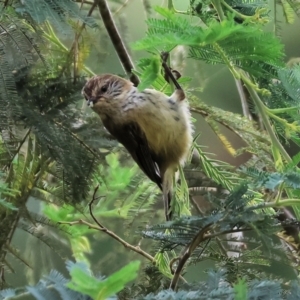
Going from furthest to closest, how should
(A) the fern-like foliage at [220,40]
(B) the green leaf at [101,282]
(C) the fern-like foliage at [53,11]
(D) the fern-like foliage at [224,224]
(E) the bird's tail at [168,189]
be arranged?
1. (E) the bird's tail at [168,189]
2. (C) the fern-like foliage at [53,11]
3. (D) the fern-like foliage at [224,224]
4. (A) the fern-like foliage at [220,40]
5. (B) the green leaf at [101,282]

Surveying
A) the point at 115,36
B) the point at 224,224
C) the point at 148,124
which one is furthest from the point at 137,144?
the point at 224,224

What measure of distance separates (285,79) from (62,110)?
52 cm

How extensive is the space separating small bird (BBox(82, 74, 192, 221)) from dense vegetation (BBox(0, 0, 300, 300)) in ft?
0.14

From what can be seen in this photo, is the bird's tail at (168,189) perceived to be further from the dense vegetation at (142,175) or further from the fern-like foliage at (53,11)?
the fern-like foliage at (53,11)

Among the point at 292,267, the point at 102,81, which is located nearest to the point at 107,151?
the point at 102,81

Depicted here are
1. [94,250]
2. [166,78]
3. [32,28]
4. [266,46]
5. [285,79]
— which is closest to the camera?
[266,46]

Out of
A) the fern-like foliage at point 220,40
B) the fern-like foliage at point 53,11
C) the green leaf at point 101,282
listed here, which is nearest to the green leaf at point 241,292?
the green leaf at point 101,282

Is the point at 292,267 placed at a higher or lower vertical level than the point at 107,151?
lower

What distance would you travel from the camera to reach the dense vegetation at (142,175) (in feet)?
2.19

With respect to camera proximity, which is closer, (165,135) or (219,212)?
(219,212)

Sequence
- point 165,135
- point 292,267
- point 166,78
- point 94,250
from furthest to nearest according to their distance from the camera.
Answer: point 94,250 < point 165,135 < point 166,78 < point 292,267

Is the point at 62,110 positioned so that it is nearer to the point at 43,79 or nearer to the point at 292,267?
the point at 43,79

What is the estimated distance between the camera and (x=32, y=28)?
1.13 meters

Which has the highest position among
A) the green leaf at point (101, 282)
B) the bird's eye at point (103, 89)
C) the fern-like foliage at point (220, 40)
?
the fern-like foliage at point (220, 40)
